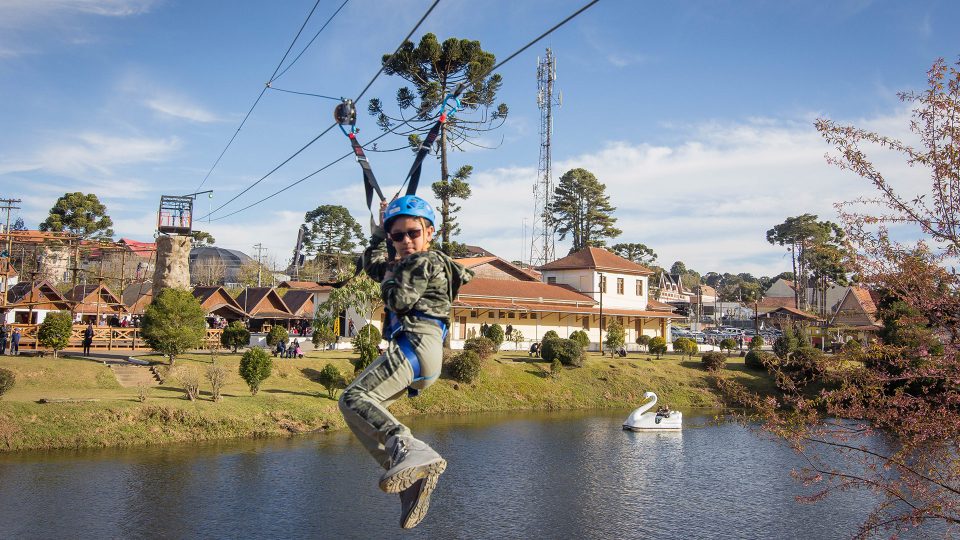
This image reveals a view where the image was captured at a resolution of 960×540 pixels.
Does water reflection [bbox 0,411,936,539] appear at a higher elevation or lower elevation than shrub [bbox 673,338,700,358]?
lower

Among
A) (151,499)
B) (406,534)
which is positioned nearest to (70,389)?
(151,499)

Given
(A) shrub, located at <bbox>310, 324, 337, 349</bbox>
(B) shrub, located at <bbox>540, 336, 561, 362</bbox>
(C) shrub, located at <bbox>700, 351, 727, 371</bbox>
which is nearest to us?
(A) shrub, located at <bbox>310, 324, 337, 349</bbox>

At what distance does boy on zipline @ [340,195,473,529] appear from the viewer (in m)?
5.73

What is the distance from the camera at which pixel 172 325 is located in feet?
131

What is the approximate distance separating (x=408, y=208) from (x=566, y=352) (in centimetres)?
4936

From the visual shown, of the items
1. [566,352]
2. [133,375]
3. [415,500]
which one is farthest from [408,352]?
[566,352]

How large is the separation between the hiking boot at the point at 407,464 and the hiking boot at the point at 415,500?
0.09 meters

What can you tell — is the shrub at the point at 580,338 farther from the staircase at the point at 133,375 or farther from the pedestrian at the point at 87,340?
the pedestrian at the point at 87,340

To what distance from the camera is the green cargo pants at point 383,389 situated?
587 cm

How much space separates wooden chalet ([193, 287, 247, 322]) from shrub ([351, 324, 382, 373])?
16.9 meters

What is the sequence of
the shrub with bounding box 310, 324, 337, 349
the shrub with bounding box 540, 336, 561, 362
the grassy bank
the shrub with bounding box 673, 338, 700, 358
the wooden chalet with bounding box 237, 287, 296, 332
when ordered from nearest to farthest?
1. the grassy bank
2. the shrub with bounding box 310, 324, 337, 349
3. the shrub with bounding box 540, 336, 561, 362
4. the wooden chalet with bounding box 237, 287, 296, 332
5. the shrub with bounding box 673, 338, 700, 358

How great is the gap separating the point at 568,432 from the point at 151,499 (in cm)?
2276

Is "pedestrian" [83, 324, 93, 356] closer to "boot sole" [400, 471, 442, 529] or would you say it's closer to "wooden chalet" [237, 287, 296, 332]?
"wooden chalet" [237, 287, 296, 332]

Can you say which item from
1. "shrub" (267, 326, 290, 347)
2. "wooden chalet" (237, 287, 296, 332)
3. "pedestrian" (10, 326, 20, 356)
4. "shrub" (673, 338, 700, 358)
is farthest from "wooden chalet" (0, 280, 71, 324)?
"shrub" (673, 338, 700, 358)
